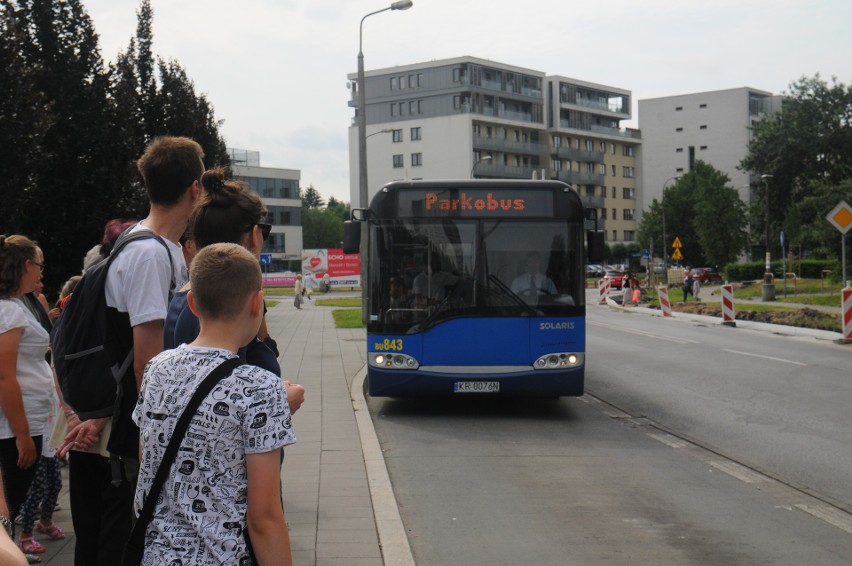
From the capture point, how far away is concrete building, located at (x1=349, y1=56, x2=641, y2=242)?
10519cm

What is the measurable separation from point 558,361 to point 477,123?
95726 mm

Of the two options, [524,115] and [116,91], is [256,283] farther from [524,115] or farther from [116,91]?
[524,115]

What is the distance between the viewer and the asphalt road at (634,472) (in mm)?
6383

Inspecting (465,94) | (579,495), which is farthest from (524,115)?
(579,495)

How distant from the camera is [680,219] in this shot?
103 m

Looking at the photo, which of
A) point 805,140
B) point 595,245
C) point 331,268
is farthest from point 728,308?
point 805,140

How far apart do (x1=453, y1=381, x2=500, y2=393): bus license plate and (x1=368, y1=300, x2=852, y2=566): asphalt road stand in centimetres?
38

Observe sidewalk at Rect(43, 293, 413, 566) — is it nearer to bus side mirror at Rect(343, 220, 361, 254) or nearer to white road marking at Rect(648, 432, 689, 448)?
bus side mirror at Rect(343, 220, 361, 254)

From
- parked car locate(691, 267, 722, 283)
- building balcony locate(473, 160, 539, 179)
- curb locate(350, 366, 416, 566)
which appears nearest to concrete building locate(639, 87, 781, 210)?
building balcony locate(473, 160, 539, 179)

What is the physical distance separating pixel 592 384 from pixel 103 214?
8.94m

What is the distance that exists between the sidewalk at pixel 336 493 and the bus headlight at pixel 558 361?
7.12ft

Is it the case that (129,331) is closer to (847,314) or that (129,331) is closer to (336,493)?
(336,493)

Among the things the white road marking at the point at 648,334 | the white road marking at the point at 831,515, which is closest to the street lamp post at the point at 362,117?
the white road marking at the point at 648,334

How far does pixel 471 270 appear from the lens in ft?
39.9
